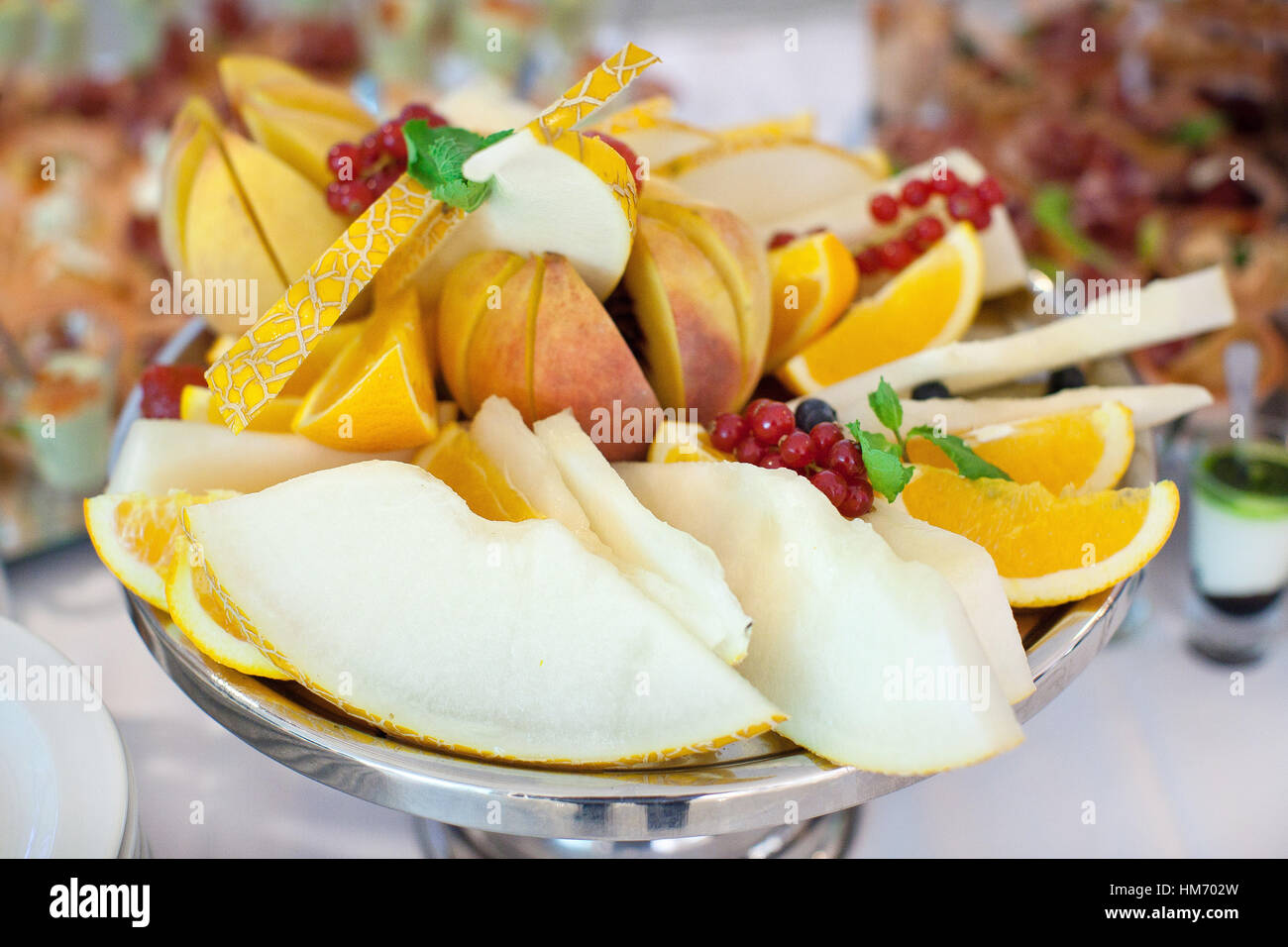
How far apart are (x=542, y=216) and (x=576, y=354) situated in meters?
0.08

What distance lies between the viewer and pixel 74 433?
90 cm

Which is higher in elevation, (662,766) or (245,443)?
(245,443)

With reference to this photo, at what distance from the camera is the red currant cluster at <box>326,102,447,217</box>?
630mm

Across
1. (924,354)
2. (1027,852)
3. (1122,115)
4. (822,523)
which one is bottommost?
(1027,852)

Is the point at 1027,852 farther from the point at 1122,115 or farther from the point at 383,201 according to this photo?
the point at 1122,115

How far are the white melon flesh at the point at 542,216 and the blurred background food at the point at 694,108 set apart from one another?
168mm

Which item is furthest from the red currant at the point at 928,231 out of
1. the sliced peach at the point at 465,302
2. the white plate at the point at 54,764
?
the white plate at the point at 54,764

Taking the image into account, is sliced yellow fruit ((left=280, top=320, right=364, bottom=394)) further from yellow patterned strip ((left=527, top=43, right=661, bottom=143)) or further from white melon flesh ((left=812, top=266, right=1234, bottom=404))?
white melon flesh ((left=812, top=266, right=1234, bottom=404))

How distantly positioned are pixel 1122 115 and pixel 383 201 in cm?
118

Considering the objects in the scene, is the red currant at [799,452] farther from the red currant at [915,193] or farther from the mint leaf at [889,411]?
the red currant at [915,193]

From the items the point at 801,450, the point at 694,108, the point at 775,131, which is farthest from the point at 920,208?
the point at 694,108

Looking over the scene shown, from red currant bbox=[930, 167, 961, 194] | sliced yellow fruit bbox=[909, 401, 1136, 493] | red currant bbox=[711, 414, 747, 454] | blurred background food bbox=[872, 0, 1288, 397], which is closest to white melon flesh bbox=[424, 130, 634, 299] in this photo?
red currant bbox=[711, 414, 747, 454]

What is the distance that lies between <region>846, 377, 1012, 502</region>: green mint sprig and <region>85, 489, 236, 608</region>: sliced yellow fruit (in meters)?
0.32

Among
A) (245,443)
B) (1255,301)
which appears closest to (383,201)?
(245,443)
